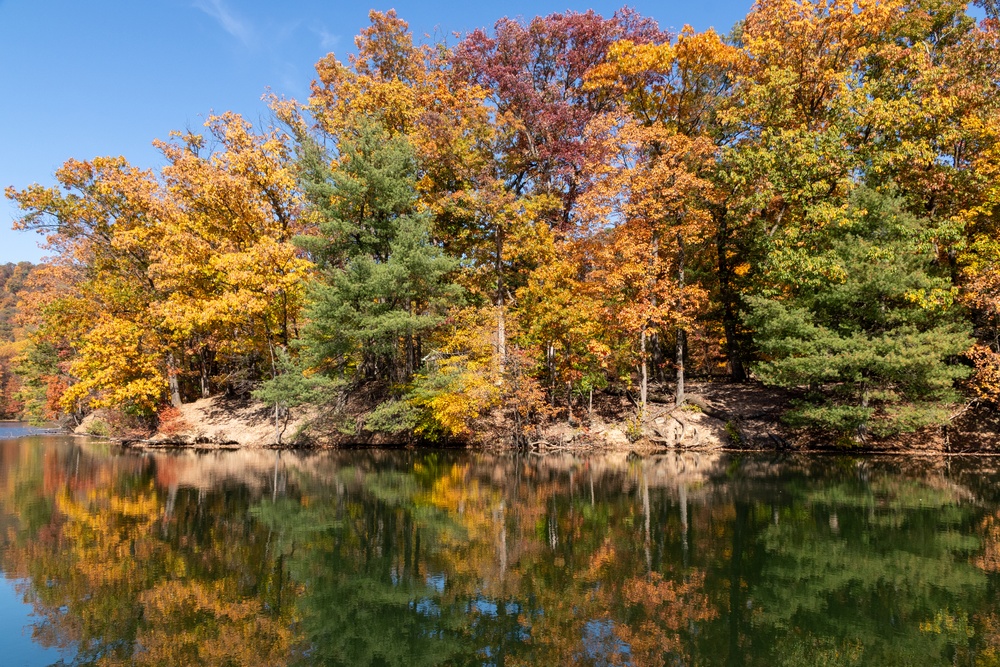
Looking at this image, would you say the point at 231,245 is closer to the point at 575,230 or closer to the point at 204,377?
the point at 204,377

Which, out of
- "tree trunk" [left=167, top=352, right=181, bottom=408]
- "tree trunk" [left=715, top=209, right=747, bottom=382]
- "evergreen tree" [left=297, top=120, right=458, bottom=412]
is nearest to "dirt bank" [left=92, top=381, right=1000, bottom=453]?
"tree trunk" [left=167, top=352, right=181, bottom=408]

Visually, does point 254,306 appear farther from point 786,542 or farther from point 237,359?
point 786,542

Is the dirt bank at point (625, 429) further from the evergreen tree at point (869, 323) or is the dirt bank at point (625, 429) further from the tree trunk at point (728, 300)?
the evergreen tree at point (869, 323)

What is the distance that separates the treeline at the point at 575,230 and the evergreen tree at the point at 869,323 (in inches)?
4.5

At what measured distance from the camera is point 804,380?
65.4 ft

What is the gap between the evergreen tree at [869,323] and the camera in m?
17.8

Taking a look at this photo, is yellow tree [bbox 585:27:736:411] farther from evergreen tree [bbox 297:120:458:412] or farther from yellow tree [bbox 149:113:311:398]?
yellow tree [bbox 149:113:311:398]

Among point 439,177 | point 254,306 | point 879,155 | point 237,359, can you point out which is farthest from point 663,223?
point 237,359

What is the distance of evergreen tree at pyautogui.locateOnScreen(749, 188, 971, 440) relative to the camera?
58.3 ft

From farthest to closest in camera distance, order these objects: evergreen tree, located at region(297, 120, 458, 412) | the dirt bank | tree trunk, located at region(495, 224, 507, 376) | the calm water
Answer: tree trunk, located at region(495, 224, 507, 376) < evergreen tree, located at region(297, 120, 458, 412) < the dirt bank < the calm water

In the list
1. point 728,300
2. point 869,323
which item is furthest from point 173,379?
point 869,323

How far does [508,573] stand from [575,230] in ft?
66.4

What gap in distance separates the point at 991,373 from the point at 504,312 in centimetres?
1748

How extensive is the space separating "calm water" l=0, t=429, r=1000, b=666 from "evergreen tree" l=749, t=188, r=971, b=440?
13.1ft
